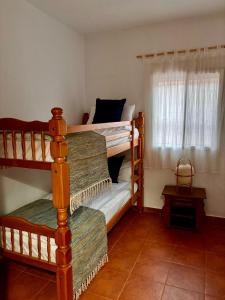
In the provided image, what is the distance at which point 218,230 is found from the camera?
2.86 meters

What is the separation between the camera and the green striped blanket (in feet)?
5.80

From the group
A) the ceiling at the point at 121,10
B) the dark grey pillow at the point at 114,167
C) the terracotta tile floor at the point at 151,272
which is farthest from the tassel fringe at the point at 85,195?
the ceiling at the point at 121,10

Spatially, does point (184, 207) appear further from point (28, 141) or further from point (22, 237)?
point (28, 141)

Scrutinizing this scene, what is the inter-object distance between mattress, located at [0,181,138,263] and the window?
80 centimetres

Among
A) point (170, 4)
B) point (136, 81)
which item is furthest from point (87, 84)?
point (170, 4)

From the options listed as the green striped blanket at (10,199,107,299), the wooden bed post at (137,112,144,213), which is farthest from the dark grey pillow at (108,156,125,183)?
the green striped blanket at (10,199,107,299)

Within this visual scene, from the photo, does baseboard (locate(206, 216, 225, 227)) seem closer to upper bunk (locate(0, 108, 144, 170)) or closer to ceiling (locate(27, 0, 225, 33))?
upper bunk (locate(0, 108, 144, 170))

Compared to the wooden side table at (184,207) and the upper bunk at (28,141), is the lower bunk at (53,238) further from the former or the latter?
the wooden side table at (184,207)

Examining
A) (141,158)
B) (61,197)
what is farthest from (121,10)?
(61,197)

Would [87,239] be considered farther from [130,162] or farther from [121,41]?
[121,41]

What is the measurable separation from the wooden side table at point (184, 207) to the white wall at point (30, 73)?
146 cm

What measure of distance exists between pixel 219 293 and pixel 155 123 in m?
1.92

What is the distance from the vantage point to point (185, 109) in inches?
114

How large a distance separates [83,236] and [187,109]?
1.93 m
